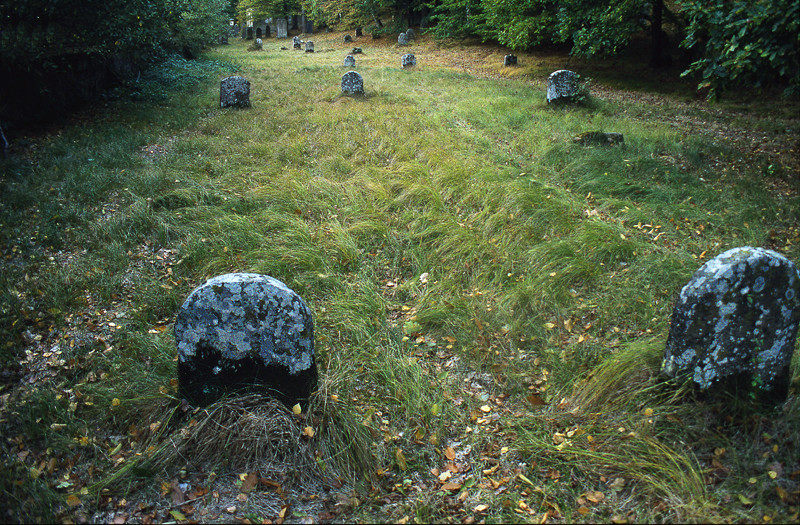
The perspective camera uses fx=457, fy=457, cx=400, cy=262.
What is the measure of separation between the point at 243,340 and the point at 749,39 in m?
8.18

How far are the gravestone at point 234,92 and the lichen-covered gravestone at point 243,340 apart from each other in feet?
32.3

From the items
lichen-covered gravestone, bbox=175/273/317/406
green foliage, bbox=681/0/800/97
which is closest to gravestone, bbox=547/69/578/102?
green foliage, bbox=681/0/800/97

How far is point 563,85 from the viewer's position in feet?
37.8

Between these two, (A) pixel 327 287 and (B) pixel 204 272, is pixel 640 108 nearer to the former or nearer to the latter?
(A) pixel 327 287

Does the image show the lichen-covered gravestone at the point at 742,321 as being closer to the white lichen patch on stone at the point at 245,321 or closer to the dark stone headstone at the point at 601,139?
the white lichen patch on stone at the point at 245,321

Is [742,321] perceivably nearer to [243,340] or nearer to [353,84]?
[243,340]

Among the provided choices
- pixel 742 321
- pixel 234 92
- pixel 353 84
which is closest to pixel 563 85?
pixel 353 84

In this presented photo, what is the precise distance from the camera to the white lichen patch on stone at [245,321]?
9.94 ft

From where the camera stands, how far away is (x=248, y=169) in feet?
24.8

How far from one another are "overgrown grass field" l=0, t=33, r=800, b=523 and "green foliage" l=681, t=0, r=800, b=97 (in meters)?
1.38

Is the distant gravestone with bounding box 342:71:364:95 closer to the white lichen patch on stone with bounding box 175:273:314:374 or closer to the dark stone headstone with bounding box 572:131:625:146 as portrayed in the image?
the dark stone headstone with bounding box 572:131:625:146

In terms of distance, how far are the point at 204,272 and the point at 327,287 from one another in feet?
4.71

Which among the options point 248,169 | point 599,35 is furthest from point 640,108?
point 248,169

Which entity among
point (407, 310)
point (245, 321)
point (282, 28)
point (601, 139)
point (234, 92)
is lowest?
point (407, 310)
